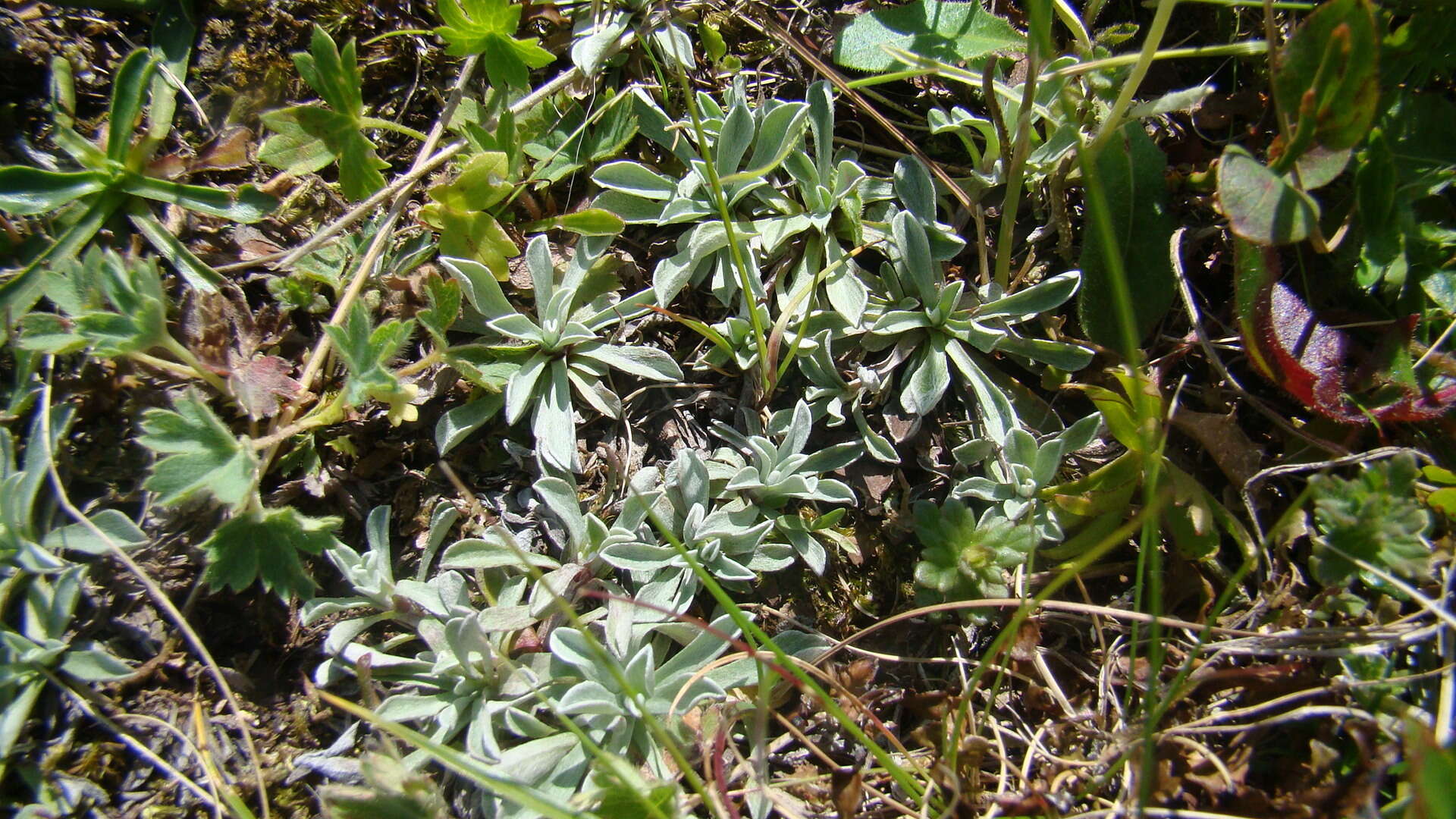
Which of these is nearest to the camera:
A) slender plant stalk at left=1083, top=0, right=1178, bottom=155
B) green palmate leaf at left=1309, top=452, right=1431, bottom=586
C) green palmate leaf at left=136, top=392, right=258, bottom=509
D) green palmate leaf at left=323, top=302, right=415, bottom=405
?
slender plant stalk at left=1083, top=0, right=1178, bottom=155

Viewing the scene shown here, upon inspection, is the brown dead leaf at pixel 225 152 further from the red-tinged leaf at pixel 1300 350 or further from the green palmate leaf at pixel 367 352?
the red-tinged leaf at pixel 1300 350

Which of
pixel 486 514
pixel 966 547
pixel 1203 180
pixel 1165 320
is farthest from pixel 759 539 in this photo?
pixel 1203 180

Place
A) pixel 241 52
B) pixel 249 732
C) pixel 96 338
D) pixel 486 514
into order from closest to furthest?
1. pixel 96 338
2. pixel 249 732
3. pixel 486 514
4. pixel 241 52

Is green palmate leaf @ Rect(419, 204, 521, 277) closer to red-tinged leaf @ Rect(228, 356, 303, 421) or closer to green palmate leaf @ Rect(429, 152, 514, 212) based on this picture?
green palmate leaf @ Rect(429, 152, 514, 212)

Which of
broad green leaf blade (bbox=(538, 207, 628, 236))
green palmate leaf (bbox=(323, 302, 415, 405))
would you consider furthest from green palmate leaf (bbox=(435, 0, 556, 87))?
green palmate leaf (bbox=(323, 302, 415, 405))

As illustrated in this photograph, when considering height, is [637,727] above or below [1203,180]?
below

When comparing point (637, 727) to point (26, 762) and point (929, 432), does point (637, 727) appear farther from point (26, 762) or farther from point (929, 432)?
point (26, 762)
